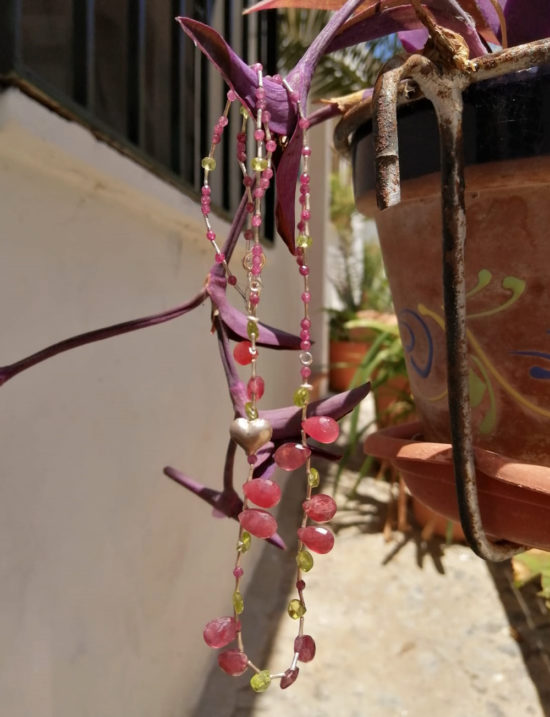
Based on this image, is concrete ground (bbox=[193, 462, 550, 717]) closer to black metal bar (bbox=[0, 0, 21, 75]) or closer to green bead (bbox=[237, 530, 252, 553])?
green bead (bbox=[237, 530, 252, 553])

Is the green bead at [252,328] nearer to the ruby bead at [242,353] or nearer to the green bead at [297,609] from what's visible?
the ruby bead at [242,353]

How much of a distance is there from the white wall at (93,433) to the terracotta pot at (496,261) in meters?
0.20

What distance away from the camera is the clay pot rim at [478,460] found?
0.25 m

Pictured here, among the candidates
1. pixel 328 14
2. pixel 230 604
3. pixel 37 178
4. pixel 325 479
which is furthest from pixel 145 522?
pixel 328 14

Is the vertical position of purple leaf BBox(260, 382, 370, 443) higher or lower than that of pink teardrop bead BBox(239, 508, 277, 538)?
higher

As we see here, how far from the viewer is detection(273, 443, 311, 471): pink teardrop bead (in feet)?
0.77

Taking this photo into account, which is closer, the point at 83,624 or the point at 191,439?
the point at 83,624

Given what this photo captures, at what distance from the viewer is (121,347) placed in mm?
462

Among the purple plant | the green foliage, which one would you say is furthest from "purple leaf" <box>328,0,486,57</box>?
the green foliage

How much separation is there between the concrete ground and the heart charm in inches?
25.9

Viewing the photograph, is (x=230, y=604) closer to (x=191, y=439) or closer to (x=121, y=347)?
(x=191, y=439)

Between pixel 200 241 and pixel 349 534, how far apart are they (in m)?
0.90

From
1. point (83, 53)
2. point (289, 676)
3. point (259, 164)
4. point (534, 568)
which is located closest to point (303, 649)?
point (289, 676)

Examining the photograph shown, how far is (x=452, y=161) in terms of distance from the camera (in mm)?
225
